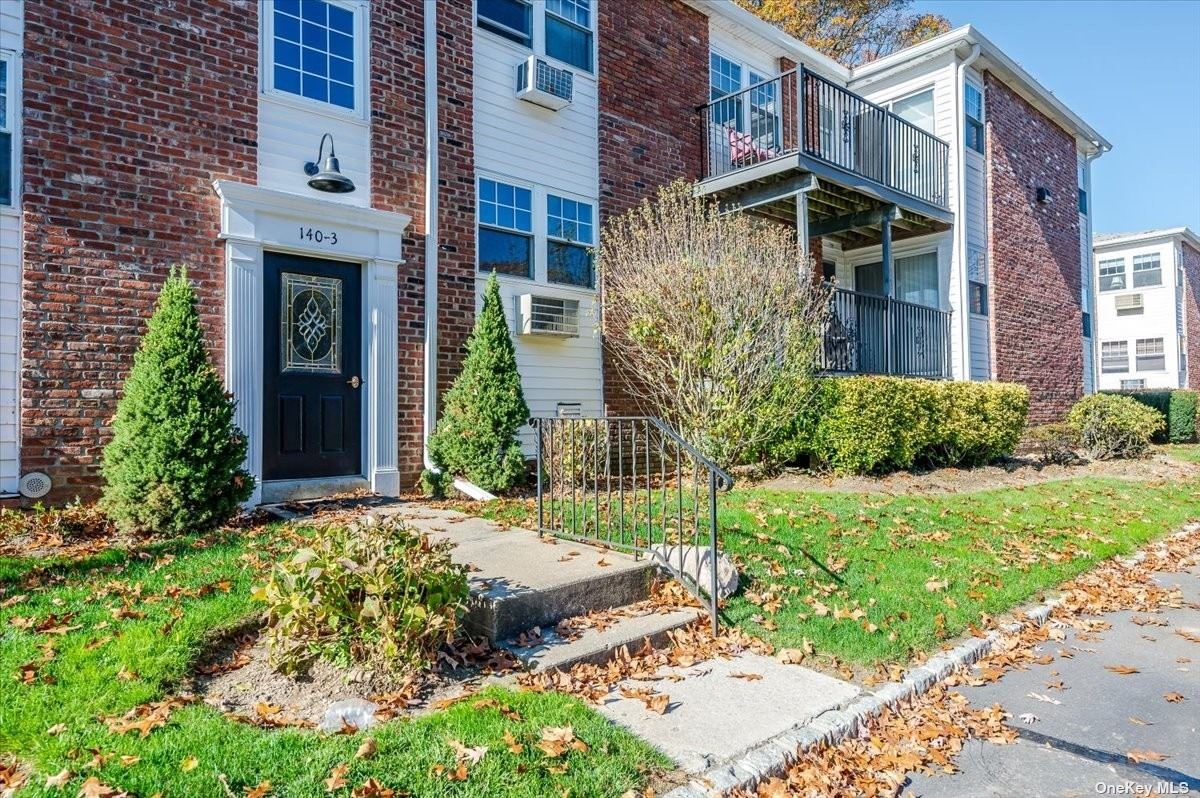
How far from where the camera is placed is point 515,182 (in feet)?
29.0

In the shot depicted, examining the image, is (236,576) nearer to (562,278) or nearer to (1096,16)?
(562,278)

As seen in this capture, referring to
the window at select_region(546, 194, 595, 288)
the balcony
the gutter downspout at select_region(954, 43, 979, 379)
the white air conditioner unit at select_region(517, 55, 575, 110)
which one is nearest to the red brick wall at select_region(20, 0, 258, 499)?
the white air conditioner unit at select_region(517, 55, 575, 110)

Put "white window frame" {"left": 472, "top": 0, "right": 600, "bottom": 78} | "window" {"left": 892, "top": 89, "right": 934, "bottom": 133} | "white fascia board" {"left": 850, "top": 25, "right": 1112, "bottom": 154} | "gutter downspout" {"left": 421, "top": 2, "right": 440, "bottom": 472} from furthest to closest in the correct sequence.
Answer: "window" {"left": 892, "top": 89, "right": 934, "bottom": 133}
"white fascia board" {"left": 850, "top": 25, "right": 1112, "bottom": 154}
"white window frame" {"left": 472, "top": 0, "right": 600, "bottom": 78}
"gutter downspout" {"left": 421, "top": 2, "right": 440, "bottom": 472}

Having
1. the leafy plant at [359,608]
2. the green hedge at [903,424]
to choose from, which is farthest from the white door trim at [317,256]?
the green hedge at [903,424]

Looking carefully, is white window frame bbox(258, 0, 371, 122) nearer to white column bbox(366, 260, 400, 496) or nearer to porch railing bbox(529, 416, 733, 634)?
white column bbox(366, 260, 400, 496)

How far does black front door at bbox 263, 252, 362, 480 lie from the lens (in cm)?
682

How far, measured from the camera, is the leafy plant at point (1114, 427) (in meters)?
12.2

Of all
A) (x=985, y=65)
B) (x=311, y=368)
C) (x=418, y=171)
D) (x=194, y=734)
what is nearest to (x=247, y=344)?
(x=311, y=368)

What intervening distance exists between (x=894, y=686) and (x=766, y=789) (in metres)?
1.26

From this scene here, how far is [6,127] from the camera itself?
18.6 feet

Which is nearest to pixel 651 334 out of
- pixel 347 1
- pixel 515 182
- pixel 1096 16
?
pixel 515 182

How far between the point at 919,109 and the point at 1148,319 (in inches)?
789

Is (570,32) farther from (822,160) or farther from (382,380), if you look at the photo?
(382,380)

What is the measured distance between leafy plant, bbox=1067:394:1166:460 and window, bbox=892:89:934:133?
5.89 metres
